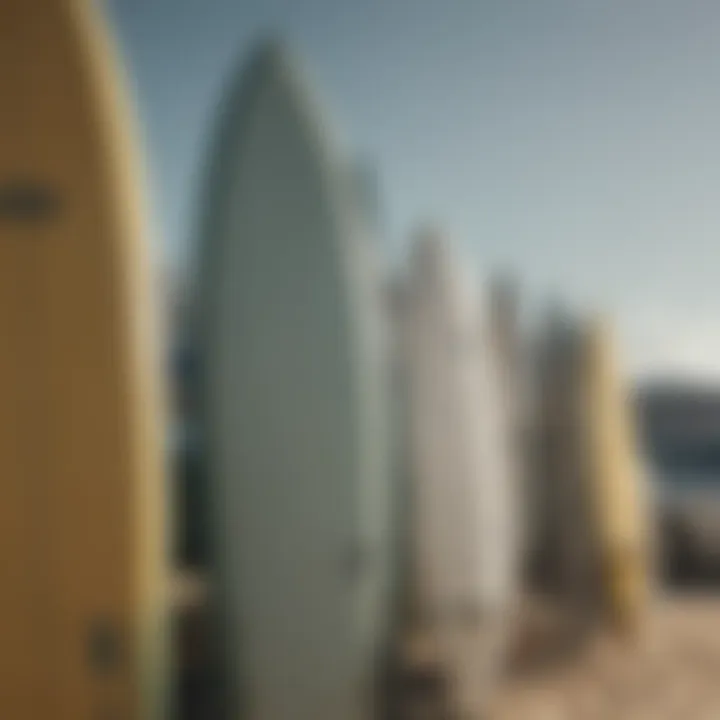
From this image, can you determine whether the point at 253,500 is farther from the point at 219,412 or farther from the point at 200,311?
the point at 200,311

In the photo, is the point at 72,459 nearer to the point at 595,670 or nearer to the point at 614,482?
the point at 595,670

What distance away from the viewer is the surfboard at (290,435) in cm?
158

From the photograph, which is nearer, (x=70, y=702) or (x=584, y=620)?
(x=70, y=702)

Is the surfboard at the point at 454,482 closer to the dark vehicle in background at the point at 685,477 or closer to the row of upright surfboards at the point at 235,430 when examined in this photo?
the row of upright surfboards at the point at 235,430

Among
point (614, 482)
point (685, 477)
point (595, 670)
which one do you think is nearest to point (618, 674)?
point (595, 670)

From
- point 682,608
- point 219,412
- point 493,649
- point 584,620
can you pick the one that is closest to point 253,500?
point 219,412

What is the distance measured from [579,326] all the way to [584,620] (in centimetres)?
79

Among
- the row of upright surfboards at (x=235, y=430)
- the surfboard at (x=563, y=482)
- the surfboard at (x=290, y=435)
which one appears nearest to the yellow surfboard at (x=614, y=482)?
the surfboard at (x=563, y=482)

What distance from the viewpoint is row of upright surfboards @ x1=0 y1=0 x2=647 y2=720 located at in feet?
4.67

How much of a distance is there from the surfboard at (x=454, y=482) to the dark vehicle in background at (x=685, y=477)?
48.5 inches

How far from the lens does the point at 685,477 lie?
4.66 metres

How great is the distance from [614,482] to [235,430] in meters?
1.37

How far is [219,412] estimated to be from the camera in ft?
5.20

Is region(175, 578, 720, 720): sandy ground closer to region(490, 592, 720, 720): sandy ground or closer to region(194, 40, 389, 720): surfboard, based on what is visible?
region(490, 592, 720, 720): sandy ground
